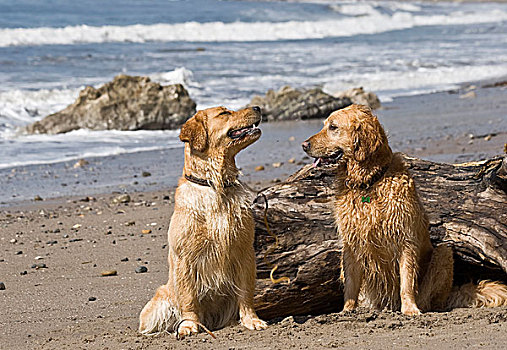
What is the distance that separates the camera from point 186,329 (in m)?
5.26

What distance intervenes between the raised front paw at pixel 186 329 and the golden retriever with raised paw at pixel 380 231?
114 centimetres

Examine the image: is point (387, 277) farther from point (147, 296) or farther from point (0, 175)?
point (0, 175)

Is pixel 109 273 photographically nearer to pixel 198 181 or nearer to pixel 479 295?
pixel 198 181

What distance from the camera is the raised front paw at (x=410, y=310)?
519 centimetres

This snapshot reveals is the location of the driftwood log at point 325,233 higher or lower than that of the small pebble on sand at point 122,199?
higher

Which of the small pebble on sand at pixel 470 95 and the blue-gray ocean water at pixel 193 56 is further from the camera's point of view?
the small pebble on sand at pixel 470 95

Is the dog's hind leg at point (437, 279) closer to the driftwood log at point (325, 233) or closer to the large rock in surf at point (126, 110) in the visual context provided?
the driftwood log at point (325, 233)

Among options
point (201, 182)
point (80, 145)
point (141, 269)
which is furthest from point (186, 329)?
point (80, 145)

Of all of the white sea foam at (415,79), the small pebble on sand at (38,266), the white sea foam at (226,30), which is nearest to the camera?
the small pebble on sand at (38,266)

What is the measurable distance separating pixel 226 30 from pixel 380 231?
40.1 metres

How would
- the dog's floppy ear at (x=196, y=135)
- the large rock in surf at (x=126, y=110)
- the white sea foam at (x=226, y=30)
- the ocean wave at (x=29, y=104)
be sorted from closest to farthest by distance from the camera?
the dog's floppy ear at (x=196, y=135)
the large rock in surf at (x=126, y=110)
the ocean wave at (x=29, y=104)
the white sea foam at (x=226, y=30)

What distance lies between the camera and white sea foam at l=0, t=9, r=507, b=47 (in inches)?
1387

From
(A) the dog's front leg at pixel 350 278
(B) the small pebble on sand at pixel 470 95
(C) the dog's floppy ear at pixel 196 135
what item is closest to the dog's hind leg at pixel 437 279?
(A) the dog's front leg at pixel 350 278

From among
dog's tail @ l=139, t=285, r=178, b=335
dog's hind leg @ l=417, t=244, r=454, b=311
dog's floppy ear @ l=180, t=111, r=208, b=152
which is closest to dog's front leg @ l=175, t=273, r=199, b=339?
dog's tail @ l=139, t=285, r=178, b=335
